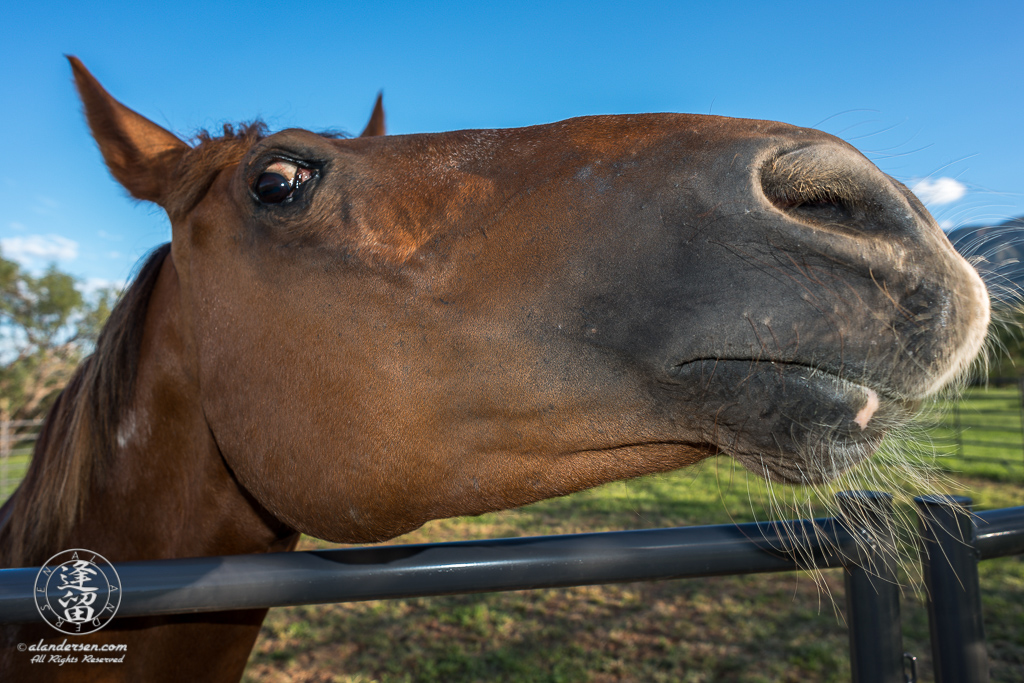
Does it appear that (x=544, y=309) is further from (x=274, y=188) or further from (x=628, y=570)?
(x=274, y=188)

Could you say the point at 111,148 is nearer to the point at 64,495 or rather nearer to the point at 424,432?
the point at 64,495

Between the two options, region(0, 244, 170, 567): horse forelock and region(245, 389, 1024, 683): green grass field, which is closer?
region(0, 244, 170, 567): horse forelock

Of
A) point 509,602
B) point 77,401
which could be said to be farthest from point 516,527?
point 77,401

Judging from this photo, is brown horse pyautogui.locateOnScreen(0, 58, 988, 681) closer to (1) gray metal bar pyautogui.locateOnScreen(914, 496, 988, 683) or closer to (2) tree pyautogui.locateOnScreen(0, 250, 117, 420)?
(1) gray metal bar pyautogui.locateOnScreen(914, 496, 988, 683)

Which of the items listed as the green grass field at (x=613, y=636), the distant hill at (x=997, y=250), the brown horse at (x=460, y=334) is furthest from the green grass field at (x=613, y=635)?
the brown horse at (x=460, y=334)

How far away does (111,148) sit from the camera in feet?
5.94

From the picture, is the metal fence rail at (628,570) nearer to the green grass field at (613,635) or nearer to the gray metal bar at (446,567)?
the gray metal bar at (446,567)

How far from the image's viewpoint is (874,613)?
52.2 inches

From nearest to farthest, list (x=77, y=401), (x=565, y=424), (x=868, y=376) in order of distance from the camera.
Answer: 1. (x=868, y=376)
2. (x=565, y=424)
3. (x=77, y=401)

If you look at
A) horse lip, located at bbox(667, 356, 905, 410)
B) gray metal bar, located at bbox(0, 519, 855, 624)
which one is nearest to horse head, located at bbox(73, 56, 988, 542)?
horse lip, located at bbox(667, 356, 905, 410)

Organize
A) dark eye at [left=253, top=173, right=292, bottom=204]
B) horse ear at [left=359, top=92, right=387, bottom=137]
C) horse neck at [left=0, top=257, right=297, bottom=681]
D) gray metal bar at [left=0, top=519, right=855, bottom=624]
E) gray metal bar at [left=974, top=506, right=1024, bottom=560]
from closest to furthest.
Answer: gray metal bar at [left=0, top=519, right=855, bottom=624]
gray metal bar at [left=974, top=506, right=1024, bottom=560]
dark eye at [left=253, top=173, right=292, bottom=204]
horse neck at [left=0, top=257, right=297, bottom=681]
horse ear at [left=359, top=92, right=387, bottom=137]

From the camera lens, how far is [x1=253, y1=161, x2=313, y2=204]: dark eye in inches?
58.7

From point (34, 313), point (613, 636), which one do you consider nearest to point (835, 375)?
point (613, 636)

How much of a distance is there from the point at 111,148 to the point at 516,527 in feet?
21.3
